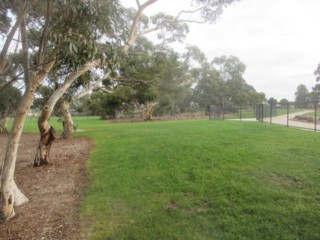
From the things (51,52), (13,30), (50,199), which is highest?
(13,30)

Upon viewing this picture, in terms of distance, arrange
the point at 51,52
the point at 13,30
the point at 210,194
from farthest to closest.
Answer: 1. the point at 13,30
2. the point at 51,52
3. the point at 210,194

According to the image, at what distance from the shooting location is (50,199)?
5.52 m

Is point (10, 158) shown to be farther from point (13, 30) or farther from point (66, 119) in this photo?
point (66, 119)

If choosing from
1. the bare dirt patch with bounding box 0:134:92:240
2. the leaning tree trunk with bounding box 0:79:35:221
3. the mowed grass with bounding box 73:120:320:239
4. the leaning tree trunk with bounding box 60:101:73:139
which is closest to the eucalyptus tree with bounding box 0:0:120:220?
the leaning tree trunk with bounding box 0:79:35:221

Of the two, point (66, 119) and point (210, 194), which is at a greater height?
point (66, 119)

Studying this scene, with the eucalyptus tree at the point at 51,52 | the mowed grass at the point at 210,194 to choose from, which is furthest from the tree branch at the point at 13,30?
the mowed grass at the point at 210,194

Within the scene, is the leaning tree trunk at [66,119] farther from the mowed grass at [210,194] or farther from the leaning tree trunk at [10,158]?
the leaning tree trunk at [10,158]

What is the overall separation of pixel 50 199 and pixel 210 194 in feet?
10.8

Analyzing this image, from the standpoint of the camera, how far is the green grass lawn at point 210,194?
371cm

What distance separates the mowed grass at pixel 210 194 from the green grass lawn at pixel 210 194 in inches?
0.5

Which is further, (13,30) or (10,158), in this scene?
(13,30)

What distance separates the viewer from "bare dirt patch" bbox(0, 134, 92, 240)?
4137mm

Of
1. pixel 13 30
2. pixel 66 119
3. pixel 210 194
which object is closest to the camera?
pixel 210 194

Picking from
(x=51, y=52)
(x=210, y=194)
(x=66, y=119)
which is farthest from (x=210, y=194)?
(x=66, y=119)
